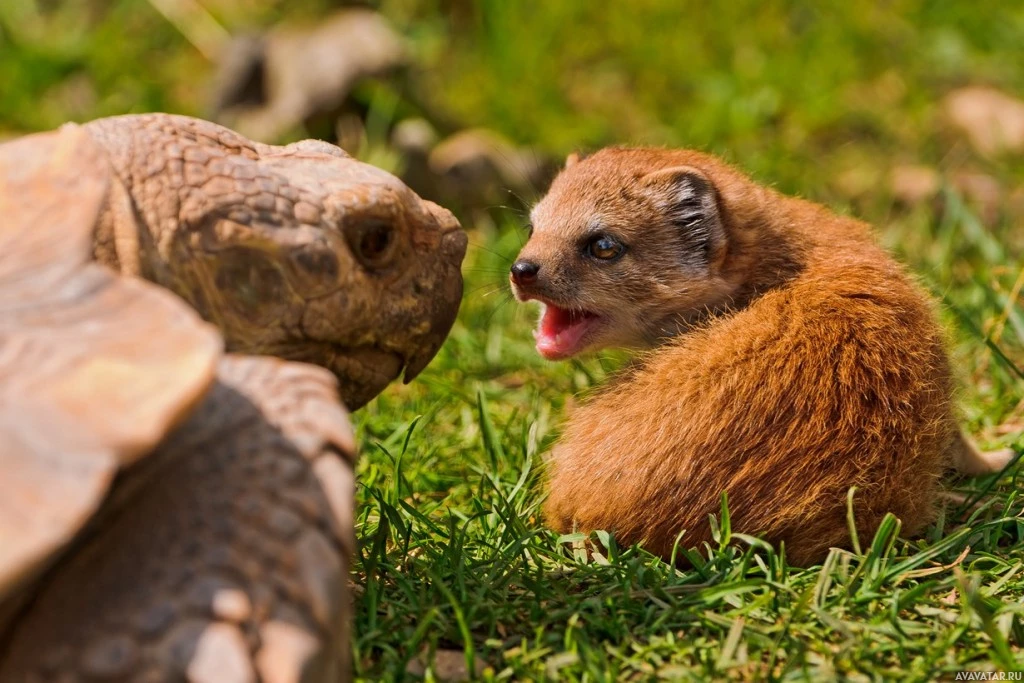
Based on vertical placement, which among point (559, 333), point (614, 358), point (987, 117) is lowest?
point (614, 358)

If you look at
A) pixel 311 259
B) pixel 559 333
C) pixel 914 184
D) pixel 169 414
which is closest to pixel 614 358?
pixel 559 333

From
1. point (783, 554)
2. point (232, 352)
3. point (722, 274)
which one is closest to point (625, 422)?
point (783, 554)

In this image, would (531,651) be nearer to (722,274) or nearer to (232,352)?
(232,352)

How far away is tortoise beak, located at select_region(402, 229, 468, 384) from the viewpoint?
8.74 ft

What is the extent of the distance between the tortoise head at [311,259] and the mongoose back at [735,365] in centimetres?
60

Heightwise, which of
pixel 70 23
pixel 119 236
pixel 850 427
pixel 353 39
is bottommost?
pixel 70 23

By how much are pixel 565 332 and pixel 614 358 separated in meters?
0.53

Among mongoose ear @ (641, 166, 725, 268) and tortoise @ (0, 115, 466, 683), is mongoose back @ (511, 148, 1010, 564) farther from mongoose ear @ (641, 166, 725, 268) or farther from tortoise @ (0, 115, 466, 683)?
tortoise @ (0, 115, 466, 683)

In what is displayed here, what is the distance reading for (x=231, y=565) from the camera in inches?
72.2

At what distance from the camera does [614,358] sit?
13.2ft

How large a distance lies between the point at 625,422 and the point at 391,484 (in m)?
0.80

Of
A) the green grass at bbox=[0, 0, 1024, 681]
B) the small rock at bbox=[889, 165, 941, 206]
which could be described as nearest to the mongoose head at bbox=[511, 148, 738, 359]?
the green grass at bbox=[0, 0, 1024, 681]

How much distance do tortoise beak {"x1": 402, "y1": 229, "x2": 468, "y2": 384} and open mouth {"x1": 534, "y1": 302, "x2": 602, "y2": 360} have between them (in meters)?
0.82

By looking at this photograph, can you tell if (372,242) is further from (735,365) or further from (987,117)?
(987,117)
